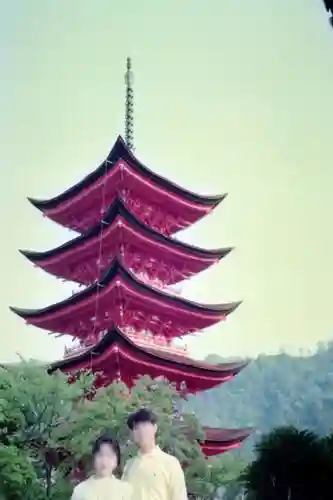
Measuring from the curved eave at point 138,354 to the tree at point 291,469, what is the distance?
1782mm

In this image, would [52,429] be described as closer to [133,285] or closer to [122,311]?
[133,285]

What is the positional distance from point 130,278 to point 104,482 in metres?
8.88

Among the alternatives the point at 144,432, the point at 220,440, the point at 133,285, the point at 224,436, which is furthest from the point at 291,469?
the point at 144,432

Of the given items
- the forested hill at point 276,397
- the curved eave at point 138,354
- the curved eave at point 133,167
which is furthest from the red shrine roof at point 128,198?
the forested hill at point 276,397

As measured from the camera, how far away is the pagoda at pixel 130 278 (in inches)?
451

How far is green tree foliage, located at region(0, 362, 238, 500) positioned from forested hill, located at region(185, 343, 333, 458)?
2579cm

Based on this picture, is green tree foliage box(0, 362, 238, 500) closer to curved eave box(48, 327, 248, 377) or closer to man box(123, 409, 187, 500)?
curved eave box(48, 327, 248, 377)

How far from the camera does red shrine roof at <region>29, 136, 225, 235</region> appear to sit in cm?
1284

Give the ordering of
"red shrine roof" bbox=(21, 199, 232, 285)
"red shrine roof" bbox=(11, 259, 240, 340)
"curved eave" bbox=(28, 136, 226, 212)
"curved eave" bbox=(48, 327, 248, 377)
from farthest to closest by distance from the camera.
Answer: "curved eave" bbox=(28, 136, 226, 212)
"red shrine roof" bbox=(21, 199, 232, 285)
"red shrine roof" bbox=(11, 259, 240, 340)
"curved eave" bbox=(48, 327, 248, 377)

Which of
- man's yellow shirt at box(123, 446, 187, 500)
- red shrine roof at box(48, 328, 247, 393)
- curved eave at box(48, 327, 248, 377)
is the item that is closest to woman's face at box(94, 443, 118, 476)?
man's yellow shirt at box(123, 446, 187, 500)

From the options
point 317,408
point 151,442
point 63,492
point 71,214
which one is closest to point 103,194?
point 71,214

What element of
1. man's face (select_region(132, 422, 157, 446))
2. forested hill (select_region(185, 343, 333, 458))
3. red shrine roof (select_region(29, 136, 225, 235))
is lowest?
man's face (select_region(132, 422, 157, 446))

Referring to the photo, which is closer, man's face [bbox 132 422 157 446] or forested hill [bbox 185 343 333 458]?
man's face [bbox 132 422 157 446]

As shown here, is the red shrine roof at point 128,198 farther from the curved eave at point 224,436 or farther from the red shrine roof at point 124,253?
the curved eave at point 224,436
